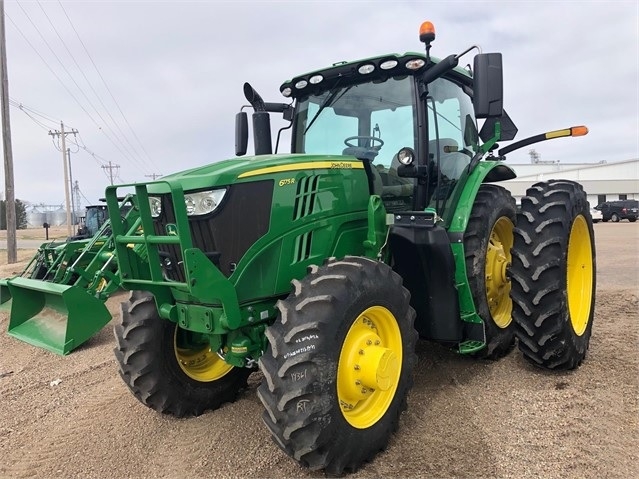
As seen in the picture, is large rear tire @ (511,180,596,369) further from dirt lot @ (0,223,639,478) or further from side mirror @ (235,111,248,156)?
side mirror @ (235,111,248,156)

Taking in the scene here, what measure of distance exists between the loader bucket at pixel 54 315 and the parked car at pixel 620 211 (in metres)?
35.5

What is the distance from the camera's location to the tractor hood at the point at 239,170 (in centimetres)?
304

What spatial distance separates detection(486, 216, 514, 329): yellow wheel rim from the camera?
4.45 metres

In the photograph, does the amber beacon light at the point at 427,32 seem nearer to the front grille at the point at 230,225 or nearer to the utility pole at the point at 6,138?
the front grille at the point at 230,225

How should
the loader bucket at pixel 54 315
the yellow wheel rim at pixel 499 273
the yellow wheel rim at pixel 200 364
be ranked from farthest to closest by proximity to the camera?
the loader bucket at pixel 54 315 → the yellow wheel rim at pixel 499 273 → the yellow wheel rim at pixel 200 364

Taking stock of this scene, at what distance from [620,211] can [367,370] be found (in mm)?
36560

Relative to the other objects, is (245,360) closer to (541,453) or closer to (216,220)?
(216,220)

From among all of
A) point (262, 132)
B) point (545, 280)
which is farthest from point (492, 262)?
point (262, 132)

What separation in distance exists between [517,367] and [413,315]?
1585 millimetres

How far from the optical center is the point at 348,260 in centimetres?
314

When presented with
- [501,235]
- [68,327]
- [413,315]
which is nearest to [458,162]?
[501,235]

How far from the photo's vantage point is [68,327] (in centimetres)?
589

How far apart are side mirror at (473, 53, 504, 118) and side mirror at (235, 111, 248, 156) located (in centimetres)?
208

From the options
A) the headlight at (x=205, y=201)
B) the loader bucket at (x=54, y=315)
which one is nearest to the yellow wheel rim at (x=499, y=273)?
the headlight at (x=205, y=201)
